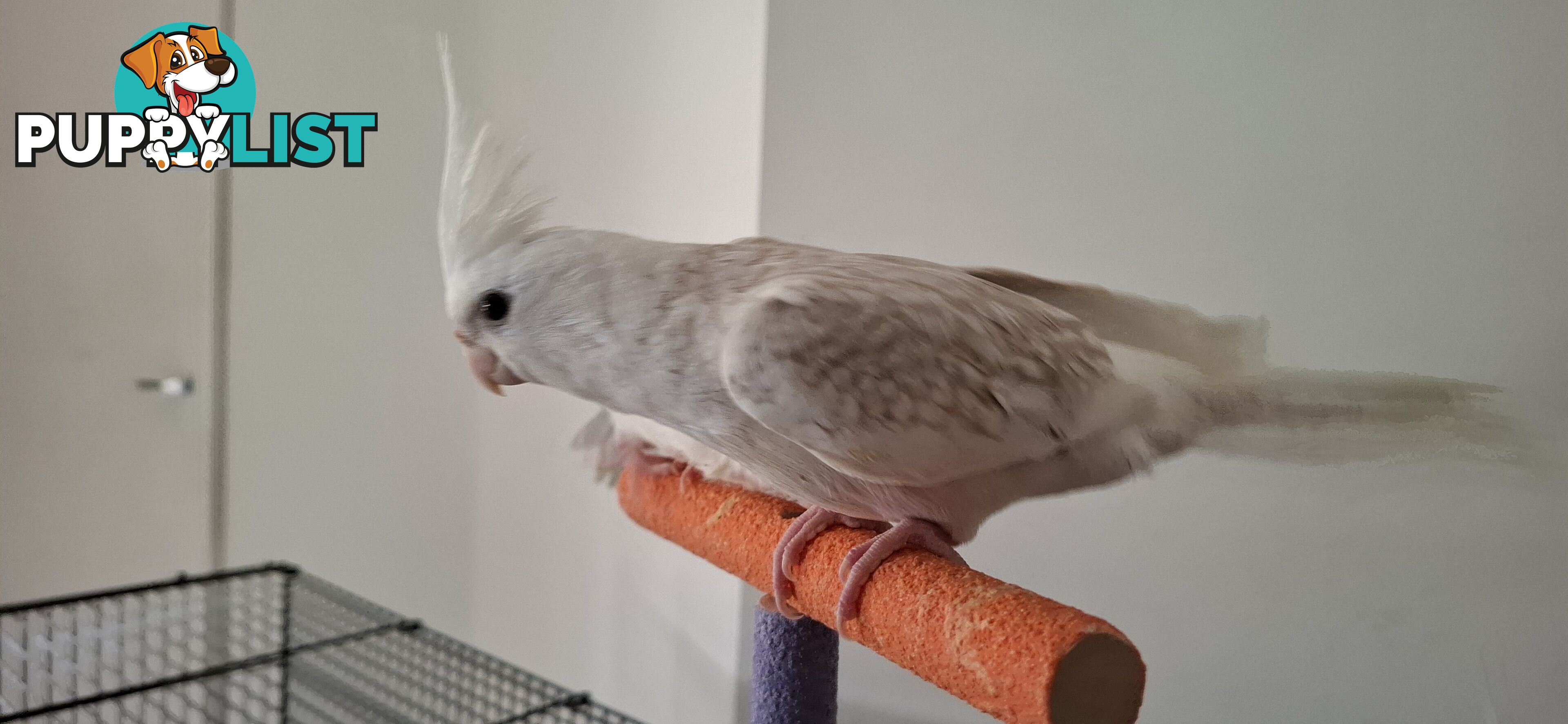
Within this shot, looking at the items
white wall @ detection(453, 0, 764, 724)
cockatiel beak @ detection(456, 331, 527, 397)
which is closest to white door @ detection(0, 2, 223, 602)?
white wall @ detection(453, 0, 764, 724)

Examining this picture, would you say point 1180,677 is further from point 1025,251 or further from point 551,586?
point 551,586

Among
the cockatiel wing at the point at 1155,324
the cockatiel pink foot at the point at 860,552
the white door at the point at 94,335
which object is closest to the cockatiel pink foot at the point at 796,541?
the cockatiel pink foot at the point at 860,552

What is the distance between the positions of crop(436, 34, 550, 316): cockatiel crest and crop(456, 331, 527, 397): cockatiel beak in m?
0.03

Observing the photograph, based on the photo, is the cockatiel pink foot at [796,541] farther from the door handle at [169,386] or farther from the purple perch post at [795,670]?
the door handle at [169,386]

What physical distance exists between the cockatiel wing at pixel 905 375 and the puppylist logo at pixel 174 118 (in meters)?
1.32

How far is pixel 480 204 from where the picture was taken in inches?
24.9

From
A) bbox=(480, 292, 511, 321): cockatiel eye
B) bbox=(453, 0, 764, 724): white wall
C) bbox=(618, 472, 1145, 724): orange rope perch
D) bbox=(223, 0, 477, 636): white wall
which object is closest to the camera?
bbox=(618, 472, 1145, 724): orange rope perch

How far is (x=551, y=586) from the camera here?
1602mm

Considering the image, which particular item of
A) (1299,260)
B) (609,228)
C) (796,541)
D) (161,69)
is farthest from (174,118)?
(1299,260)

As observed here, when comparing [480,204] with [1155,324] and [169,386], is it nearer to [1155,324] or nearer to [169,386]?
[1155,324]

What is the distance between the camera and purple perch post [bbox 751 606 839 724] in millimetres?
835

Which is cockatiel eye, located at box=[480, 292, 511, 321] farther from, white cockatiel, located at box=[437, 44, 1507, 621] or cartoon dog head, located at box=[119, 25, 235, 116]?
cartoon dog head, located at box=[119, 25, 235, 116]

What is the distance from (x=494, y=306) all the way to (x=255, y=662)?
81 centimetres

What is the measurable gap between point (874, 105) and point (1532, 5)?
2.04 ft
